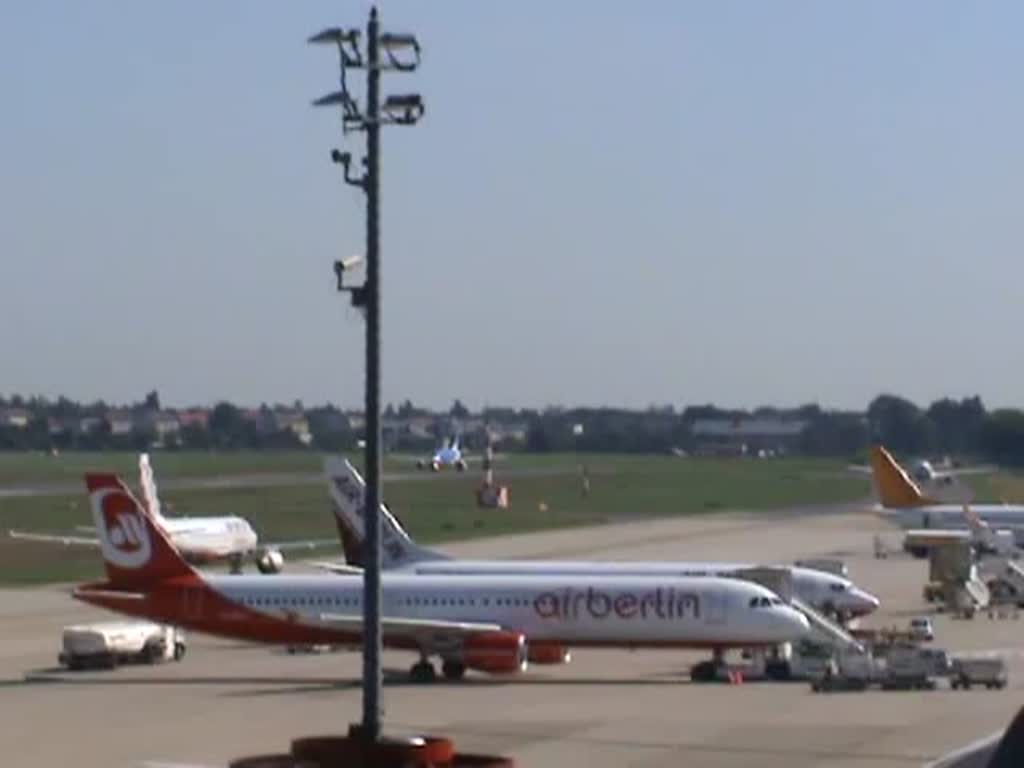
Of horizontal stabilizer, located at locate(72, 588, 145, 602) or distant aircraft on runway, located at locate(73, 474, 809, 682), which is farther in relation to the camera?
horizontal stabilizer, located at locate(72, 588, 145, 602)

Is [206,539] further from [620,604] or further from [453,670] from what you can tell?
[620,604]

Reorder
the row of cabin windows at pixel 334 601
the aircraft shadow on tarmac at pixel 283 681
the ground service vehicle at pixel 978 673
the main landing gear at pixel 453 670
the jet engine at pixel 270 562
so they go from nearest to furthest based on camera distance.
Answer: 1. the ground service vehicle at pixel 978 673
2. the aircraft shadow on tarmac at pixel 283 681
3. the main landing gear at pixel 453 670
4. the row of cabin windows at pixel 334 601
5. the jet engine at pixel 270 562

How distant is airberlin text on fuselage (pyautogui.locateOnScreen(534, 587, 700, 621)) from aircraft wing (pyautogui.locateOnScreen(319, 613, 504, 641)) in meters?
1.78

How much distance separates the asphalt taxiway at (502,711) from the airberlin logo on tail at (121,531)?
131 inches

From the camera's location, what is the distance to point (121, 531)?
67.4 m

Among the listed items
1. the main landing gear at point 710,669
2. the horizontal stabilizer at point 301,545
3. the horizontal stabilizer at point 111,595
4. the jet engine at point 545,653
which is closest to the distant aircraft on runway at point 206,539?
the horizontal stabilizer at point 301,545

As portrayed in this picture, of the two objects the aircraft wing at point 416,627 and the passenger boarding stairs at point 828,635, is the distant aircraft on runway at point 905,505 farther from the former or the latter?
the aircraft wing at point 416,627

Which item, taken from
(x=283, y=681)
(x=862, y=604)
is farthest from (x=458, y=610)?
(x=862, y=604)

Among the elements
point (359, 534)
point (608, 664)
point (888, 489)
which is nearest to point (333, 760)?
point (608, 664)

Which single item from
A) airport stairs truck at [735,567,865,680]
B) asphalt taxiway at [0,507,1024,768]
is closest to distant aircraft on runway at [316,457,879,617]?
asphalt taxiway at [0,507,1024,768]

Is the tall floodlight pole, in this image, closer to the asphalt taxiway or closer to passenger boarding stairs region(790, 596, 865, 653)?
the asphalt taxiway

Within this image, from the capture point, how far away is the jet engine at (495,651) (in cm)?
6506

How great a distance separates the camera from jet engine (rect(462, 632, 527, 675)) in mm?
65062

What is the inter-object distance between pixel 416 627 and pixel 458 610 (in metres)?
1.77
